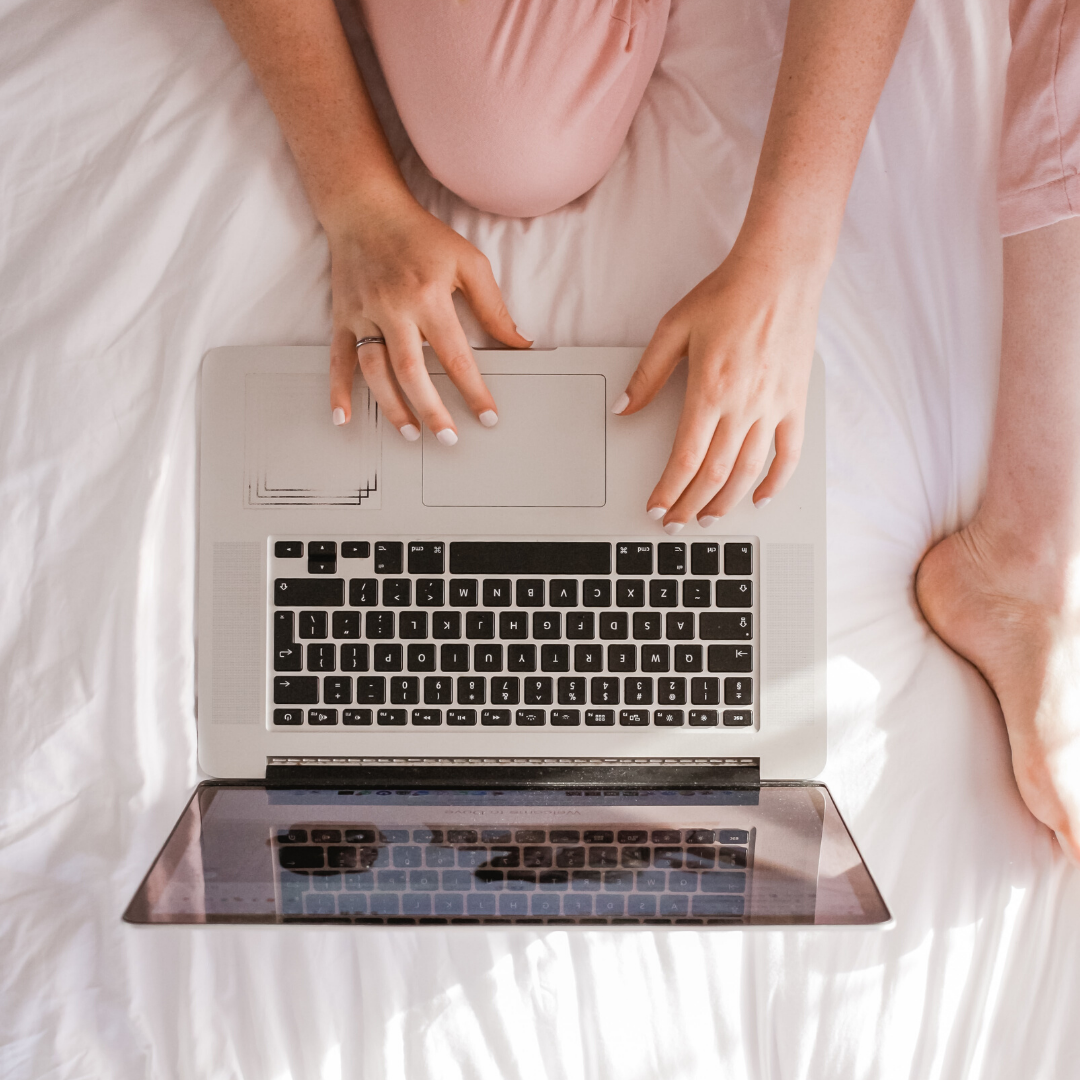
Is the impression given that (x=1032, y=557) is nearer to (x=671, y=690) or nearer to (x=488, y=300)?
(x=671, y=690)

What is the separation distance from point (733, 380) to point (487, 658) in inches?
12.2

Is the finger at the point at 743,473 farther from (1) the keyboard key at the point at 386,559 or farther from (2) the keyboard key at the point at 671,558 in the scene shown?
(1) the keyboard key at the point at 386,559

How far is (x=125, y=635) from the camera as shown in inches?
29.5

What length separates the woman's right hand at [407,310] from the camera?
27.4 inches

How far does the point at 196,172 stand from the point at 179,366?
19 cm

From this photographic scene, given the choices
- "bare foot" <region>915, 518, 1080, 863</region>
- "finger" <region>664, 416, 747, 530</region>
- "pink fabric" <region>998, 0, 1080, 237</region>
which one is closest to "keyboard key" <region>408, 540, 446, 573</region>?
"finger" <region>664, 416, 747, 530</region>

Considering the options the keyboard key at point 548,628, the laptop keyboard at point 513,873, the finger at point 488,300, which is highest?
the finger at point 488,300

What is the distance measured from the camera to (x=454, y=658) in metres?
0.72

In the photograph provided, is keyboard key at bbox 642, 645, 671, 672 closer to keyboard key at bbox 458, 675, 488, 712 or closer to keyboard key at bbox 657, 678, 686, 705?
keyboard key at bbox 657, 678, 686, 705

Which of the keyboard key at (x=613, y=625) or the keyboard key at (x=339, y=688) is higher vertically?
the keyboard key at (x=613, y=625)

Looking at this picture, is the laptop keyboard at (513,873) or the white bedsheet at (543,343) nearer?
the laptop keyboard at (513,873)

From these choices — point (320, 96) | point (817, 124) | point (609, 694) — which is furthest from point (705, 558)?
point (320, 96)

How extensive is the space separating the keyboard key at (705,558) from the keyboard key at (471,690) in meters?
0.21

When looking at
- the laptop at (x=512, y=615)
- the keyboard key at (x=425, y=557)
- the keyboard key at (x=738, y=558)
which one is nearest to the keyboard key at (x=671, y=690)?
the laptop at (x=512, y=615)
